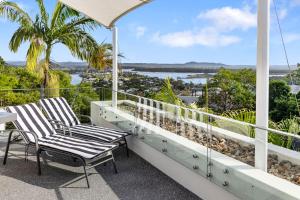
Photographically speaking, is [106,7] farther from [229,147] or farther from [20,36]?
[20,36]

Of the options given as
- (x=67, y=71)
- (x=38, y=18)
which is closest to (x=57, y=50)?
(x=38, y=18)

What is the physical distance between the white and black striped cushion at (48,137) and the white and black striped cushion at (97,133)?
0.31 meters

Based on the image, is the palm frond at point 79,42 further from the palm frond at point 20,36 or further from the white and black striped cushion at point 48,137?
the white and black striped cushion at point 48,137

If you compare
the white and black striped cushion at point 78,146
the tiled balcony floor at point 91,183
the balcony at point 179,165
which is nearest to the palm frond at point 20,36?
the balcony at point 179,165

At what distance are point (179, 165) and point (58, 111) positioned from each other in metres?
3.14

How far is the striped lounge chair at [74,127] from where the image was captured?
18.9 feet

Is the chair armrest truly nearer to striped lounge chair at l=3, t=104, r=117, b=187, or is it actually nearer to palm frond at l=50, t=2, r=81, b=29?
striped lounge chair at l=3, t=104, r=117, b=187

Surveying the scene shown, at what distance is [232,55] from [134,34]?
6516 millimetres

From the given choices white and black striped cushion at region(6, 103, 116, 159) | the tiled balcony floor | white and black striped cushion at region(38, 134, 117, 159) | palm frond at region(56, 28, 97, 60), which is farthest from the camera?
palm frond at region(56, 28, 97, 60)

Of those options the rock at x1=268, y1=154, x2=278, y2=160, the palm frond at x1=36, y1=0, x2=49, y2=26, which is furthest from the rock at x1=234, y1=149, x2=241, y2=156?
the palm frond at x1=36, y1=0, x2=49, y2=26

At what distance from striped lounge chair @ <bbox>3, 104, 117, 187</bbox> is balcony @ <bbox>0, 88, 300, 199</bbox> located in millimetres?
301

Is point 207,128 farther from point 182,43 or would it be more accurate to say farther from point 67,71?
point 182,43

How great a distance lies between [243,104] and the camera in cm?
1291

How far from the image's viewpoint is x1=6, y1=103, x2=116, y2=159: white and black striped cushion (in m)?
4.83
